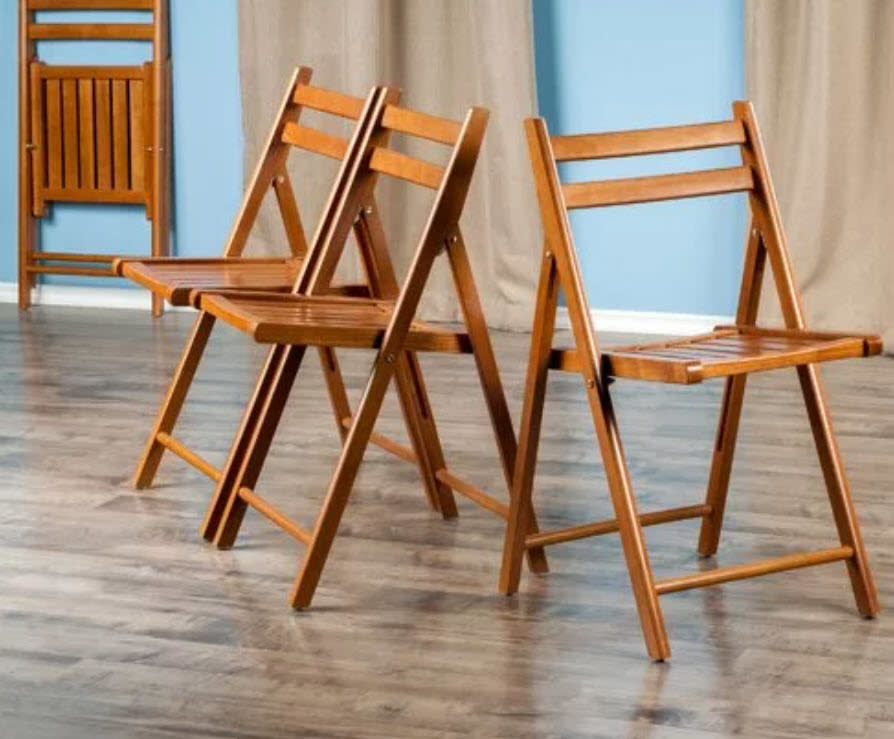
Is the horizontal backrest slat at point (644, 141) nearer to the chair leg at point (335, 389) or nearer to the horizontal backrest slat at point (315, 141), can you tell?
the horizontal backrest slat at point (315, 141)

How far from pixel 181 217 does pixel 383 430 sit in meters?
2.20

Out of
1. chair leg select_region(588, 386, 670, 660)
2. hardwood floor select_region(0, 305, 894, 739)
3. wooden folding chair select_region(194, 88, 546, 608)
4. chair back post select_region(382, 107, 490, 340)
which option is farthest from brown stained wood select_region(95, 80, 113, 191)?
chair leg select_region(588, 386, 670, 660)

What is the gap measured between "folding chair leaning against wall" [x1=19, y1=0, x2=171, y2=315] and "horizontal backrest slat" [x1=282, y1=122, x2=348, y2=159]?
261 centimetres

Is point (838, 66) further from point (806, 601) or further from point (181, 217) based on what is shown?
point (806, 601)

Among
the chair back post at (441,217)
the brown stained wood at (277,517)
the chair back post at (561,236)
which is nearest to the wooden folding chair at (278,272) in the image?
the brown stained wood at (277,517)

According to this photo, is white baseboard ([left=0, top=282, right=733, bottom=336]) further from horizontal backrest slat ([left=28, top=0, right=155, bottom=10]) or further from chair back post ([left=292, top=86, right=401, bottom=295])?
chair back post ([left=292, top=86, right=401, bottom=295])

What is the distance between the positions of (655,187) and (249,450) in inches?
34.9

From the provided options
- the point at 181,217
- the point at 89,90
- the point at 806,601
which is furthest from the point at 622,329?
the point at 806,601

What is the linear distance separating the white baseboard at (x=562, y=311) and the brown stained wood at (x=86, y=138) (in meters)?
0.41

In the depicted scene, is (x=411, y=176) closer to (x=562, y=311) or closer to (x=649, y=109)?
(x=649, y=109)

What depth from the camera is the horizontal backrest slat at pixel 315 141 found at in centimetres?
340

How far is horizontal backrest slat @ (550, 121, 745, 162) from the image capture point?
2701 mm

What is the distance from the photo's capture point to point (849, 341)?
2.69m

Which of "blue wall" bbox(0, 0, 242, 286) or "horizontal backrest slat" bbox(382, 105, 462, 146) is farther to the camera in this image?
"blue wall" bbox(0, 0, 242, 286)
